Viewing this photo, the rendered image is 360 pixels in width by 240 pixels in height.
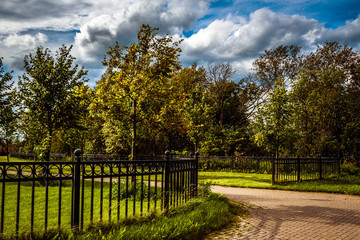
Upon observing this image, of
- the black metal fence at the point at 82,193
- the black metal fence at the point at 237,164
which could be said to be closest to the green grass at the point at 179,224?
the black metal fence at the point at 82,193

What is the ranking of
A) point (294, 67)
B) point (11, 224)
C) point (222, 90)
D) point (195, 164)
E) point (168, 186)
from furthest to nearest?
point (222, 90) < point (294, 67) < point (195, 164) < point (168, 186) < point (11, 224)

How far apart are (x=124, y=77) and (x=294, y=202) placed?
7.27 metres

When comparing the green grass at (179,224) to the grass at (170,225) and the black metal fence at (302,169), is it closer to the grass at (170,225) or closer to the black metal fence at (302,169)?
the grass at (170,225)

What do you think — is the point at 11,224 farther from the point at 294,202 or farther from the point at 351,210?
the point at 351,210

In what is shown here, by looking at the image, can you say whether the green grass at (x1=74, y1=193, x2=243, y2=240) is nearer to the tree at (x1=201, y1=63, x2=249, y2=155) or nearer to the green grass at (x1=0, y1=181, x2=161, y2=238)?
the green grass at (x1=0, y1=181, x2=161, y2=238)

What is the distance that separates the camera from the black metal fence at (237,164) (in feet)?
60.3

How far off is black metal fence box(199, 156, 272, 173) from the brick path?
9.60m

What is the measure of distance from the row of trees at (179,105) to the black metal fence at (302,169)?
1726 mm

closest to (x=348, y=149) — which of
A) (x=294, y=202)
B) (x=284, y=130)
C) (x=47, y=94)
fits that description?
(x=284, y=130)

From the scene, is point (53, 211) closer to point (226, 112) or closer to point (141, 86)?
point (141, 86)

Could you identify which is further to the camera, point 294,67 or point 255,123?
point 294,67

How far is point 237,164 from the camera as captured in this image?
774 inches

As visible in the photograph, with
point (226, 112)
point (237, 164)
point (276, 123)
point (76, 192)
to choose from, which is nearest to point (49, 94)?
point (76, 192)

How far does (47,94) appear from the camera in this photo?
32.8ft
